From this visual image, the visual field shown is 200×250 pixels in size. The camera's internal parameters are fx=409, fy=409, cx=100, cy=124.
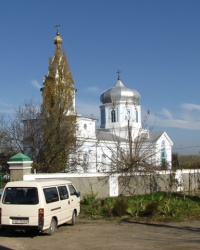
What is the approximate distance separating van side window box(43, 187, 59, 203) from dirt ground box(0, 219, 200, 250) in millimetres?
1053

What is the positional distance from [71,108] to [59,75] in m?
4.55

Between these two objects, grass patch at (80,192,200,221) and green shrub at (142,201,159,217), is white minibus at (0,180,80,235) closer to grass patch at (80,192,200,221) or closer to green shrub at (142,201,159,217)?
grass patch at (80,192,200,221)

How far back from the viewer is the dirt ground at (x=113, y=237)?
10.5 m

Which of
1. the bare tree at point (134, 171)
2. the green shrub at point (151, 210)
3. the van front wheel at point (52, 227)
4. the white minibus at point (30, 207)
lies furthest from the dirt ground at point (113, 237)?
the bare tree at point (134, 171)

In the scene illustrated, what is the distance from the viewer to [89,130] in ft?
160

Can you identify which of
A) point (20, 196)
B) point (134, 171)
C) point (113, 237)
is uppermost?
point (134, 171)

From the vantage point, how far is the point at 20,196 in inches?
461

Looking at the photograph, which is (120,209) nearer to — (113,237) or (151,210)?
(151,210)

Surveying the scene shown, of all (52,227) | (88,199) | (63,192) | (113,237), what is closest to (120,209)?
(88,199)

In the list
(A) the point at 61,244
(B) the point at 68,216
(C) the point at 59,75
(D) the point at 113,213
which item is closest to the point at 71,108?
(C) the point at 59,75

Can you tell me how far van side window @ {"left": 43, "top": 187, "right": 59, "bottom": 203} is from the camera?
39.0 feet

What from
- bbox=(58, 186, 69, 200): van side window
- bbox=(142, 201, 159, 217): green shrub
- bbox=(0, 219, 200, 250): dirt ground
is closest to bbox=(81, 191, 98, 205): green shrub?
bbox=(142, 201, 159, 217): green shrub

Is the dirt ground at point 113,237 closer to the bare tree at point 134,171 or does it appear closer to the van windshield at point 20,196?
the van windshield at point 20,196

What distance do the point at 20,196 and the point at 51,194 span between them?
979 millimetres
